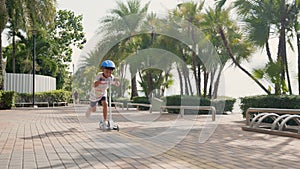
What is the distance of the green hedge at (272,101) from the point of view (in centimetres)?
1133

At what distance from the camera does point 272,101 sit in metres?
12.1

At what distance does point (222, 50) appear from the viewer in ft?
76.0

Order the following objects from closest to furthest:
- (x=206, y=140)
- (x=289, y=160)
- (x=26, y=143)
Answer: (x=289, y=160) → (x=26, y=143) → (x=206, y=140)

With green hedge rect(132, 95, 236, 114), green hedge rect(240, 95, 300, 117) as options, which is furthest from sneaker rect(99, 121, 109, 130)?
green hedge rect(132, 95, 236, 114)

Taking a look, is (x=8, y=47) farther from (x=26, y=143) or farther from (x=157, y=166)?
(x=157, y=166)

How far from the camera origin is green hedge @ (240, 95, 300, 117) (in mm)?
11328

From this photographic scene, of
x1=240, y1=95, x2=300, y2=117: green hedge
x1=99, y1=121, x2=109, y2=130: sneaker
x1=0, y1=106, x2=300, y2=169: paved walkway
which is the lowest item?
x1=0, y1=106, x2=300, y2=169: paved walkway

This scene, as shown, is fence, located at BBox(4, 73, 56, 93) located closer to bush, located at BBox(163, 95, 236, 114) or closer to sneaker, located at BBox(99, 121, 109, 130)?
bush, located at BBox(163, 95, 236, 114)

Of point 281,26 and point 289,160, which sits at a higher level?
point 281,26

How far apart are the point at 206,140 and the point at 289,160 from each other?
2.41m

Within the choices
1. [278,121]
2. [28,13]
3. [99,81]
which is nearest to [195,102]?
[278,121]

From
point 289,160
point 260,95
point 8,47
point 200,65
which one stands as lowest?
point 289,160

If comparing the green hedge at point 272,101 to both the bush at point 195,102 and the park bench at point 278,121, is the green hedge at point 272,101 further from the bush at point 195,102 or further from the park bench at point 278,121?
the bush at point 195,102

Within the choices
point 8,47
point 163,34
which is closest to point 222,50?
point 163,34
